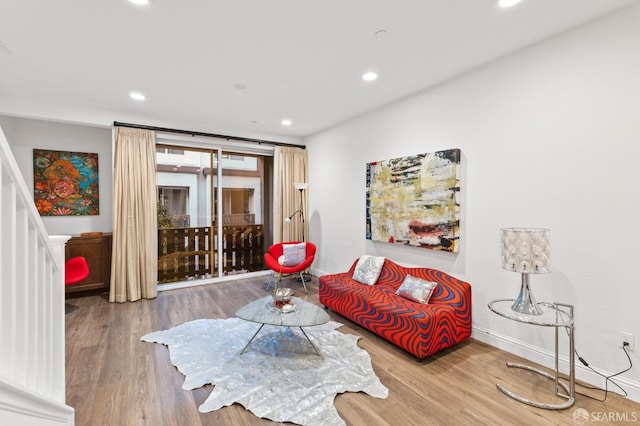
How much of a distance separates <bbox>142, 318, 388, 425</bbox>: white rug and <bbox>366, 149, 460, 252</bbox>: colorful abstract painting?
140 centimetres

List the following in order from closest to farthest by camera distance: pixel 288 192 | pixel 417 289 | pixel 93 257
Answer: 1. pixel 417 289
2. pixel 93 257
3. pixel 288 192

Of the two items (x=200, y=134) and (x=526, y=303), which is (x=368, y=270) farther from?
(x=200, y=134)

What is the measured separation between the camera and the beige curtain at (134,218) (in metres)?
4.25

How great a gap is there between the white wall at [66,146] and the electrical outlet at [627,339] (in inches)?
247

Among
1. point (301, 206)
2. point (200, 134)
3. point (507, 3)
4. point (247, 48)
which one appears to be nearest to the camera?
point (507, 3)

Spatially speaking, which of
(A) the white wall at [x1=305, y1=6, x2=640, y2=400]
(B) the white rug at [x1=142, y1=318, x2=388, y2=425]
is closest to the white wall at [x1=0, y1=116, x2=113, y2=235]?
(B) the white rug at [x1=142, y1=318, x2=388, y2=425]

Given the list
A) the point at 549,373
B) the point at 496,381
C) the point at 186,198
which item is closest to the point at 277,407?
the point at 496,381

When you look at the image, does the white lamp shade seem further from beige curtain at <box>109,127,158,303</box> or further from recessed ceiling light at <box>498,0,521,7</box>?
beige curtain at <box>109,127,158,303</box>

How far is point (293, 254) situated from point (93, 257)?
9.62 ft

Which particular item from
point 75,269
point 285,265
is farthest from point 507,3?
point 75,269

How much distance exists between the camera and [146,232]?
14.6 ft

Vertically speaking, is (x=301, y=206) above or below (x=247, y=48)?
below

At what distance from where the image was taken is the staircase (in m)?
1.12

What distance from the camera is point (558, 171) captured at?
8.05 ft
